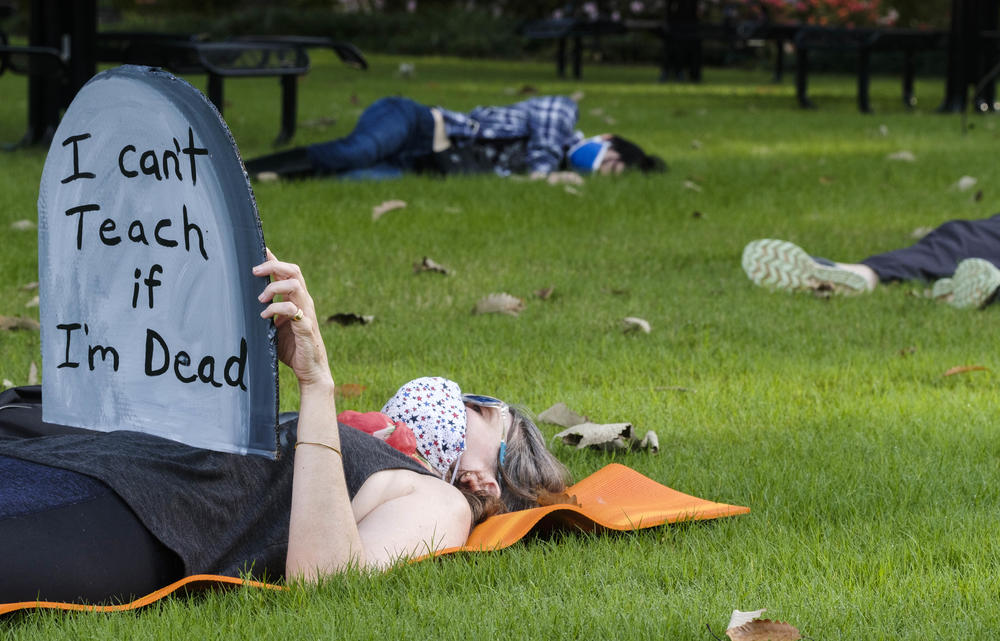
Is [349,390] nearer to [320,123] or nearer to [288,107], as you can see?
[288,107]

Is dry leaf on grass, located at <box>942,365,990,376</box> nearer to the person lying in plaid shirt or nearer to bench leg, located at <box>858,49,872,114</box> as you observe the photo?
the person lying in plaid shirt

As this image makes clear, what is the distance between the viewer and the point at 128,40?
27.6 feet

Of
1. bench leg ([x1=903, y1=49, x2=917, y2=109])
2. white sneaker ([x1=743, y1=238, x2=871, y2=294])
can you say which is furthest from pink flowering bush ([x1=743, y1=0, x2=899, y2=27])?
white sneaker ([x1=743, y1=238, x2=871, y2=294])

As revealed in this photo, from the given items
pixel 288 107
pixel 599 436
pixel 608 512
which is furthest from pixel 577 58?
pixel 608 512

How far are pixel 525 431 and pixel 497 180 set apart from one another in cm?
464

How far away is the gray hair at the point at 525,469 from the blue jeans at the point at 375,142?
4.62 metres

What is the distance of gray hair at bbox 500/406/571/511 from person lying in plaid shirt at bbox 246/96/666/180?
15.1 ft

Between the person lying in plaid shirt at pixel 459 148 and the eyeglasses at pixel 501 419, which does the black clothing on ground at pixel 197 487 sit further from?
the person lying in plaid shirt at pixel 459 148

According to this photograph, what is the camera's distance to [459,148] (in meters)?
7.47

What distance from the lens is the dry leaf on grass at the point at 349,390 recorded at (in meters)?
3.50

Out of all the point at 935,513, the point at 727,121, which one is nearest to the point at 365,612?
the point at 935,513

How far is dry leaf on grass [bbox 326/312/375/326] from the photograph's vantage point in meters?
4.34

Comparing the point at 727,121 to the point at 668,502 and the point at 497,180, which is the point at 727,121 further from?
the point at 668,502

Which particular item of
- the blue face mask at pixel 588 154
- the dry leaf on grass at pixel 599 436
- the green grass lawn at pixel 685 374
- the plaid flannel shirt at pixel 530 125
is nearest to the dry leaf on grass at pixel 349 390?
the green grass lawn at pixel 685 374
